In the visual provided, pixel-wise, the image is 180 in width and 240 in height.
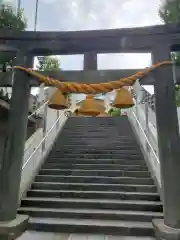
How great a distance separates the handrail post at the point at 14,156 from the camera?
11.7 feet

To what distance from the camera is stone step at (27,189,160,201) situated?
15.3 feet

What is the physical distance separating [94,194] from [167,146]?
202cm

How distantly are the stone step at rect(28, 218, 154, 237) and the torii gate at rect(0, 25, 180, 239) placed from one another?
258 mm

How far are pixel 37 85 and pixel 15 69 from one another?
46 cm

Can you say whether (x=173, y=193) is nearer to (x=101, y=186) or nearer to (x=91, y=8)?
(x=101, y=186)

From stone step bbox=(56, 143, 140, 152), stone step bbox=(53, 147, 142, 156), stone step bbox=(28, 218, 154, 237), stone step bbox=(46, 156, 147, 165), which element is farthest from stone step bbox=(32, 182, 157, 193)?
stone step bbox=(56, 143, 140, 152)

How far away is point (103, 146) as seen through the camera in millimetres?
7168

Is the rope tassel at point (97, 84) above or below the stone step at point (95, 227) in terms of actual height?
above

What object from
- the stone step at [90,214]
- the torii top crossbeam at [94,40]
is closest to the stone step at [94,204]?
the stone step at [90,214]

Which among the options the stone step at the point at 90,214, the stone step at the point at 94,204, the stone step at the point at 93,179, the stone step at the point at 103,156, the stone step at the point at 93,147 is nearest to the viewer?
the stone step at the point at 90,214

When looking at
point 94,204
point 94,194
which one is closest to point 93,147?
point 94,194

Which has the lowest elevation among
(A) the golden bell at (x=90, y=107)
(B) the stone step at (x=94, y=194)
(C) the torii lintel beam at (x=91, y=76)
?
(B) the stone step at (x=94, y=194)

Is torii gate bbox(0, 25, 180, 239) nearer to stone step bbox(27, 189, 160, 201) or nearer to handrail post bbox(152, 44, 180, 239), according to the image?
handrail post bbox(152, 44, 180, 239)

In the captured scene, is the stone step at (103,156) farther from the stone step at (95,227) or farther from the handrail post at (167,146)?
the handrail post at (167,146)
